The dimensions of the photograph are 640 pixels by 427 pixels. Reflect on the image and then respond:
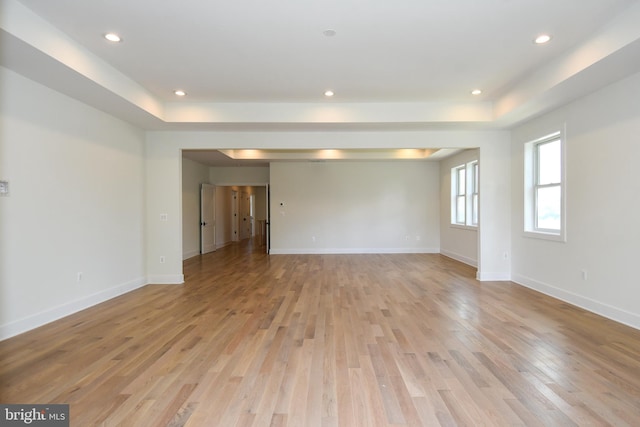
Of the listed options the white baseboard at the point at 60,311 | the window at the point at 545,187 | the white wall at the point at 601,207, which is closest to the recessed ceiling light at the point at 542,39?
the white wall at the point at 601,207

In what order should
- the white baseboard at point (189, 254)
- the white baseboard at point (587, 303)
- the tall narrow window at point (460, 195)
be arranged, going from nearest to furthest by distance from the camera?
the white baseboard at point (587, 303) < the tall narrow window at point (460, 195) < the white baseboard at point (189, 254)

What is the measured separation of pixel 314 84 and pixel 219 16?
1.64m

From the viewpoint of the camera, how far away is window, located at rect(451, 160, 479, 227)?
7.07 meters

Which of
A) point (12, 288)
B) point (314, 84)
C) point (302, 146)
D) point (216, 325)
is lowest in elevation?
point (216, 325)

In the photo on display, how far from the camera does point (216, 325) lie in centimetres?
337

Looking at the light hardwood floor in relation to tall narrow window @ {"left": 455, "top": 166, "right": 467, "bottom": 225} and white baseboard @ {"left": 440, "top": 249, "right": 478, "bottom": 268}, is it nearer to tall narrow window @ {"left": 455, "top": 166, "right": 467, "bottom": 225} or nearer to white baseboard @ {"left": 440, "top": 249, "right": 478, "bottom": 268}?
white baseboard @ {"left": 440, "top": 249, "right": 478, "bottom": 268}

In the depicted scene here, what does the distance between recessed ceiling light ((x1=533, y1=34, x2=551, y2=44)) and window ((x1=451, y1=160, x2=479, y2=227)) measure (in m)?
3.84

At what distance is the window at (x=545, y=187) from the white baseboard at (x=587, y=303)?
71 centimetres

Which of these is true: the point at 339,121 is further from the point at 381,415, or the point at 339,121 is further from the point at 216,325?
the point at 381,415

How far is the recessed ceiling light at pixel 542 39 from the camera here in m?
3.03

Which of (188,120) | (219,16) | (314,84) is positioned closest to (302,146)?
(314,84)

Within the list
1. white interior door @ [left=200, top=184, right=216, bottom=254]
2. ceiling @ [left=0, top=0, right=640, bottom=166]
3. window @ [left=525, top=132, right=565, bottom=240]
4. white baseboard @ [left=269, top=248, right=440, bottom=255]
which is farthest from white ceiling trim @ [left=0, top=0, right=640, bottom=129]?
white baseboard @ [left=269, top=248, right=440, bottom=255]

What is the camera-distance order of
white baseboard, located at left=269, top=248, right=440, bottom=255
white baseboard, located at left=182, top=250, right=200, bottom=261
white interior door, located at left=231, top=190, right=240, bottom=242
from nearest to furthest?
white baseboard, located at left=182, top=250, right=200, bottom=261 → white baseboard, located at left=269, top=248, right=440, bottom=255 → white interior door, located at left=231, top=190, right=240, bottom=242

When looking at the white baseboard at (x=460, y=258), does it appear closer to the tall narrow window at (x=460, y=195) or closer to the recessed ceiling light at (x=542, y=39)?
the tall narrow window at (x=460, y=195)
